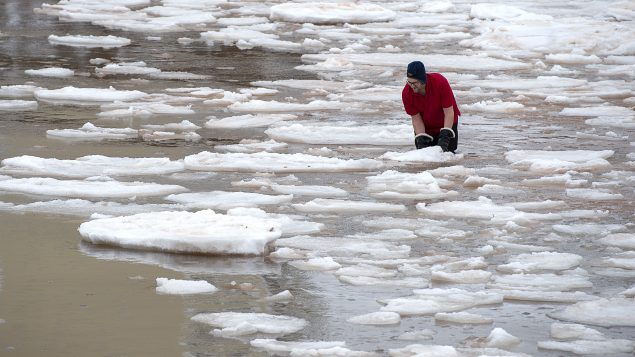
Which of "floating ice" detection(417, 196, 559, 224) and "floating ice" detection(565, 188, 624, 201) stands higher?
"floating ice" detection(417, 196, 559, 224)

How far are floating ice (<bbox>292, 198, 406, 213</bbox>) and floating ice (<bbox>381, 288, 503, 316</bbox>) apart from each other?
1762mm

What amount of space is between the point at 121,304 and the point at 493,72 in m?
9.43

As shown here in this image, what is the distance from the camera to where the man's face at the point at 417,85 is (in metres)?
8.84

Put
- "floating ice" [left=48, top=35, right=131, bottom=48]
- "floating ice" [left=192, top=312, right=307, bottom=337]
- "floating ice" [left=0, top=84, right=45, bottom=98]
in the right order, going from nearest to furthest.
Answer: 1. "floating ice" [left=192, top=312, right=307, bottom=337]
2. "floating ice" [left=0, top=84, right=45, bottom=98]
3. "floating ice" [left=48, top=35, right=131, bottom=48]

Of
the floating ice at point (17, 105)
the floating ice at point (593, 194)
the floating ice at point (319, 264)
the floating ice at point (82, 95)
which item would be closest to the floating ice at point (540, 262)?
the floating ice at point (319, 264)

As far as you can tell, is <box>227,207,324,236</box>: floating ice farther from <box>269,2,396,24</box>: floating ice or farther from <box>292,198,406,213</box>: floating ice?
<box>269,2,396,24</box>: floating ice

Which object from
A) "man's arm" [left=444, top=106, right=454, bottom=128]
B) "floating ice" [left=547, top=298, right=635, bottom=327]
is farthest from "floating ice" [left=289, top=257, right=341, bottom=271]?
"man's arm" [left=444, top=106, right=454, bottom=128]

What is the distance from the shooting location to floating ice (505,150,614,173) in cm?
858

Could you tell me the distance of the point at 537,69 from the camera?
14375 millimetres

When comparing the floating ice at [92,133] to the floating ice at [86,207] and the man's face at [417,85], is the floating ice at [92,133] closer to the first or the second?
the man's face at [417,85]

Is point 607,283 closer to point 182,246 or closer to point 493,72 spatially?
point 182,246

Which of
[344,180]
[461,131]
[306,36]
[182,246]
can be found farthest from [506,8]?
[182,246]

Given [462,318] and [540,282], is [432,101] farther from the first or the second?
[462,318]

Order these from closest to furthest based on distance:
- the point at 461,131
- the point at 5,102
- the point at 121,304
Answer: the point at 121,304 < the point at 461,131 < the point at 5,102
